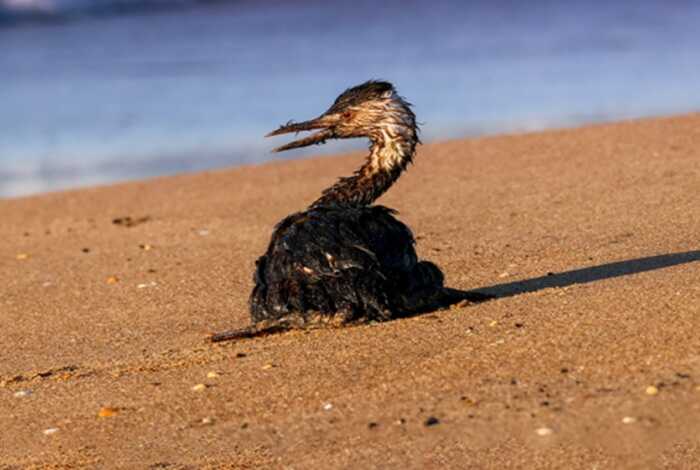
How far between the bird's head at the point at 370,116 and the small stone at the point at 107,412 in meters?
1.83

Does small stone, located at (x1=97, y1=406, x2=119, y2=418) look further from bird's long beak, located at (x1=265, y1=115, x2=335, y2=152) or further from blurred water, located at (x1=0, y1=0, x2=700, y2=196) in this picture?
blurred water, located at (x1=0, y1=0, x2=700, y2=196)

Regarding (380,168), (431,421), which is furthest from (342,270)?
(431,421)

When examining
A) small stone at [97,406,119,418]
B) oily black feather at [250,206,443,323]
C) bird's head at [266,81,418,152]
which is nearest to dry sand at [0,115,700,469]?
small stone at [97,406,119,418]

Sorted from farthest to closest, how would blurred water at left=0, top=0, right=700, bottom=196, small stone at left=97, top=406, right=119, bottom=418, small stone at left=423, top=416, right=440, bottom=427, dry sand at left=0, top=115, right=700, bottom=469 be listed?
1. blurred water at left=0, top=0, right=700, bottom=196
2. small stone at left=97, top=406, right=119, bottom=418
3. small stone at left=423, top=416, right=440, bottom=427
4. dry sand at left=0, top=115, right=700, bottom=469

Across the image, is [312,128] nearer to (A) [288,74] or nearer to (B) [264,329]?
(B) [264,329]

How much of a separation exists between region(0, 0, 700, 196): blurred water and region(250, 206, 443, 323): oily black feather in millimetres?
6692

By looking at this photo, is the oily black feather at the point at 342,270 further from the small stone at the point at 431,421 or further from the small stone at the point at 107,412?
the small stone at the point at 431,421

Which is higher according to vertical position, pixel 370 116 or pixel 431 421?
pixel 370 116

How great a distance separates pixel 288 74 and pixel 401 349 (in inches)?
542

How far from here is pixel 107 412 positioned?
646 centimetres

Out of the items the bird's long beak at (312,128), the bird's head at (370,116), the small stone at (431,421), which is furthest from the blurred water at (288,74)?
the small stone at (431,421)

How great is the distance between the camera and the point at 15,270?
10227 mm

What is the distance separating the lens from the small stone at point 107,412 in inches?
253

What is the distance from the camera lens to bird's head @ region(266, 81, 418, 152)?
761 cm
